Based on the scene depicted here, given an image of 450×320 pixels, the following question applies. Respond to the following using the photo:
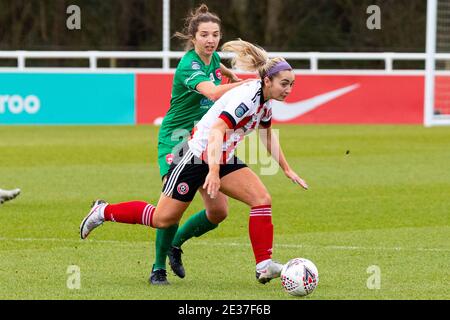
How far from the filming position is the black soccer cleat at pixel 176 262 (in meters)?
8.39

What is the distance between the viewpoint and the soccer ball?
7508 millimetres

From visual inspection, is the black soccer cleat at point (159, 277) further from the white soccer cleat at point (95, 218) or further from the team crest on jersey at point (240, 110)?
the team crest on jersey at point (240, 110)

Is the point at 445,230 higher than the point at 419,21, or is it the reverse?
the point at 419,21

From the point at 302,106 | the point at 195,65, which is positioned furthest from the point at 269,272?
the point at 302,106

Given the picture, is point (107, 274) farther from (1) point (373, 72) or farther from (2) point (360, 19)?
(2) point (360, 19)

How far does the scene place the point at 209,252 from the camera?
960 centimetres

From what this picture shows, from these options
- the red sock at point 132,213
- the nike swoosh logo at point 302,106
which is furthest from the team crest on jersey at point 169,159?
the nike swoosh logo at point 302,106

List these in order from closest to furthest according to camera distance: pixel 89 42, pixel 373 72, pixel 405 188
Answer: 1. pixel 405 188
2. pixel 373 72
3. pixel 89 42

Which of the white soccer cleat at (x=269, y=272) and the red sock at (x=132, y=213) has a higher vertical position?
the red sock at (x=132, y=213)

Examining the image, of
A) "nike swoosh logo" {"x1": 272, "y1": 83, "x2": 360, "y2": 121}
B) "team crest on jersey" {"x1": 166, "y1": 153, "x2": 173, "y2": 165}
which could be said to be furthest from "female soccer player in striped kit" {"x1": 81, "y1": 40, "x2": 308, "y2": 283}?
"nike swoosh logo" {"x1": 272, "y1": 83, "x2": 360, "y2": 121}

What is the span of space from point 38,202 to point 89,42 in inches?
854

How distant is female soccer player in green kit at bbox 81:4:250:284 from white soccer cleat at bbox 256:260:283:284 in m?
0.74

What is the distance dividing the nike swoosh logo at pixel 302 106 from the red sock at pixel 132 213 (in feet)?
54.6
